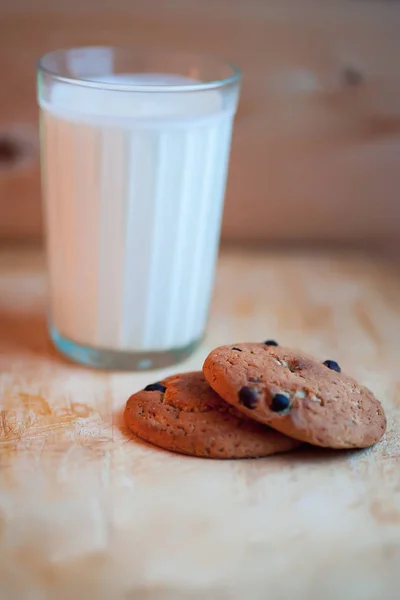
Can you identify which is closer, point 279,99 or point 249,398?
point 249,398

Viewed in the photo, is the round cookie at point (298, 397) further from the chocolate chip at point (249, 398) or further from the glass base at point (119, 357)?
the glass base at point (119, 357)

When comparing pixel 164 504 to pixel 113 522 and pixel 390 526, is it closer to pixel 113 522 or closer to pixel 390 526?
pixel 113 522

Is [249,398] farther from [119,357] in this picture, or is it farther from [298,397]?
[119,357]

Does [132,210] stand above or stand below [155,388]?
above

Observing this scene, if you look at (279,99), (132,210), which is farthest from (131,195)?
(279,99)

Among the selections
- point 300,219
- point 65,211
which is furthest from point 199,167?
point 300,219

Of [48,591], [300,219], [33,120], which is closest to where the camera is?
[48,591]
